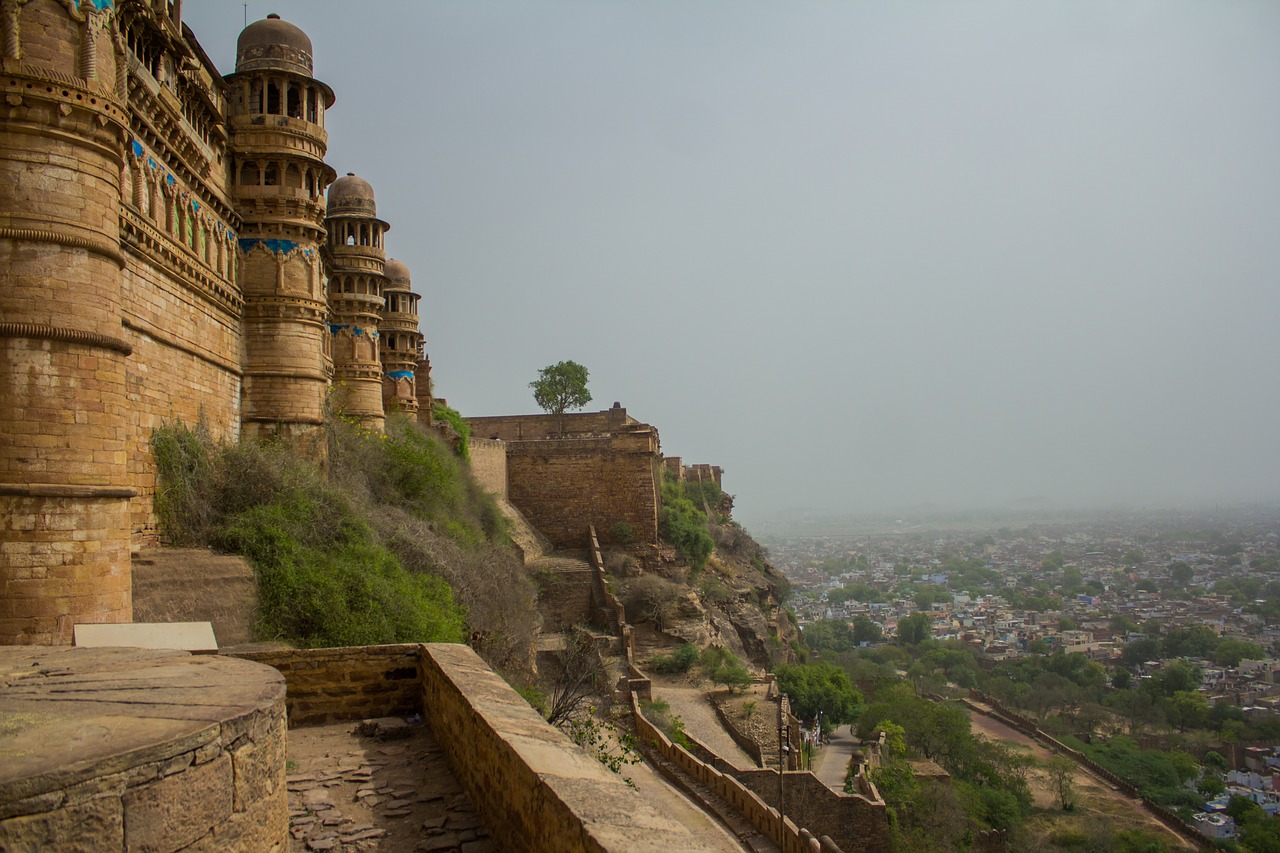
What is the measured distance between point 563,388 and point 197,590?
35.1m

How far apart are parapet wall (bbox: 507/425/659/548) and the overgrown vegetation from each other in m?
11.8

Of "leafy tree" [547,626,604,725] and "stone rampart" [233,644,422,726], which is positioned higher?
"stone rampart" [233,644,422,726]

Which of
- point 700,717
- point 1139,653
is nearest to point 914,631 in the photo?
point 1139,653

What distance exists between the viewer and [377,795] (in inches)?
181

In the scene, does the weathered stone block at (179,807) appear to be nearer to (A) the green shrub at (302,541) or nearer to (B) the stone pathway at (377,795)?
(B) the stone pathway at (377,795)

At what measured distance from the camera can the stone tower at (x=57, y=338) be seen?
790 centimetres

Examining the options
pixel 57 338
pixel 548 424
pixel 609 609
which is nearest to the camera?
pixel 57 338

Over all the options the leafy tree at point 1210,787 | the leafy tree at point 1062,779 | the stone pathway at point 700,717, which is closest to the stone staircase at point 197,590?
the stone pathway at point 700,717

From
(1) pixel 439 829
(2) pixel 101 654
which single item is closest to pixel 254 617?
(2) pixel 101 654

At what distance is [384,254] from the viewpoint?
71.6 ft

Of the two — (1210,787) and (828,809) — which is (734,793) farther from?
(1210,787)

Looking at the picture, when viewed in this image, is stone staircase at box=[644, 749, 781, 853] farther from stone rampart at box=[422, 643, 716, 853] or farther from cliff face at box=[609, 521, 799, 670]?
stone rampart at box=[422, 643, 716, 853]

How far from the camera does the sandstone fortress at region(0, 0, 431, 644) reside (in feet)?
26.4

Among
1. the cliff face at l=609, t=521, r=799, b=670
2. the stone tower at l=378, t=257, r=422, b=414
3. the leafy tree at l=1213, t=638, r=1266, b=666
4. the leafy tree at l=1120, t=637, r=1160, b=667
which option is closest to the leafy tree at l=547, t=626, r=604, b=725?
the cliff face at l=609, t=521, r=799, b=670
